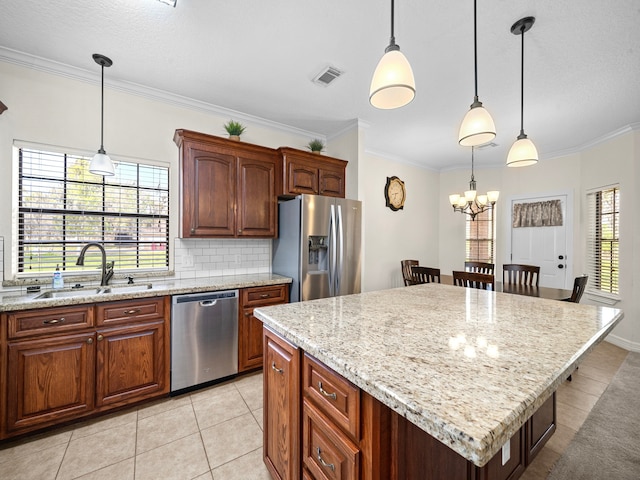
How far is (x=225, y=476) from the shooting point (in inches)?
64.4

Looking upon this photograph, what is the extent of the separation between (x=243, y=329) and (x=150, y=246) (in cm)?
130

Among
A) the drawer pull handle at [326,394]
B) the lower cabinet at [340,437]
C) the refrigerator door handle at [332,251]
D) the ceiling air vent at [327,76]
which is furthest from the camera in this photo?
the refrigerator door handle at [332,251]

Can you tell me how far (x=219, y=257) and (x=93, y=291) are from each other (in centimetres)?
118

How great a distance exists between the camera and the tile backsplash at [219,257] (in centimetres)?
299

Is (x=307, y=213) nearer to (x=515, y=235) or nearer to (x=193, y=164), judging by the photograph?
(x=193, y=164)

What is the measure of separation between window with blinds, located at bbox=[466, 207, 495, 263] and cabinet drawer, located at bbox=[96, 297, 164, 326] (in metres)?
5.35

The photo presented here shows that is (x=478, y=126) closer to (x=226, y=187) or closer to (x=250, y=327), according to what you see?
(x=226, y=187)

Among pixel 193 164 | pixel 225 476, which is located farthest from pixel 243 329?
pixel 193 164

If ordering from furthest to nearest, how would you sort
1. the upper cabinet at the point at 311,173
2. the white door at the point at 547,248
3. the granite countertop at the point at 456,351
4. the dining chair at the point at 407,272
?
the white door at the point at 547,248 < the dining chair at the point at 407,272 < the upper cabinet at the point at 311,173 < the granite countertop at the point at 456,351

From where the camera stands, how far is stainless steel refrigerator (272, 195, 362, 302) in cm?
293

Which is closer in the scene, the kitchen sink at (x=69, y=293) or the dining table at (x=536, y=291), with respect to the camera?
the kitchen sink at (x=69, y=293)

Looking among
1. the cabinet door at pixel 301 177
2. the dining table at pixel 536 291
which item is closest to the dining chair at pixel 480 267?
the dining table at pixel 536 291

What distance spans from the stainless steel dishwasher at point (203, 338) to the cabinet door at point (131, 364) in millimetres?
105

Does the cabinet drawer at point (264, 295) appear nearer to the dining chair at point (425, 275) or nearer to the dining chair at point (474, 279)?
the dining chair at point (425, 275)
